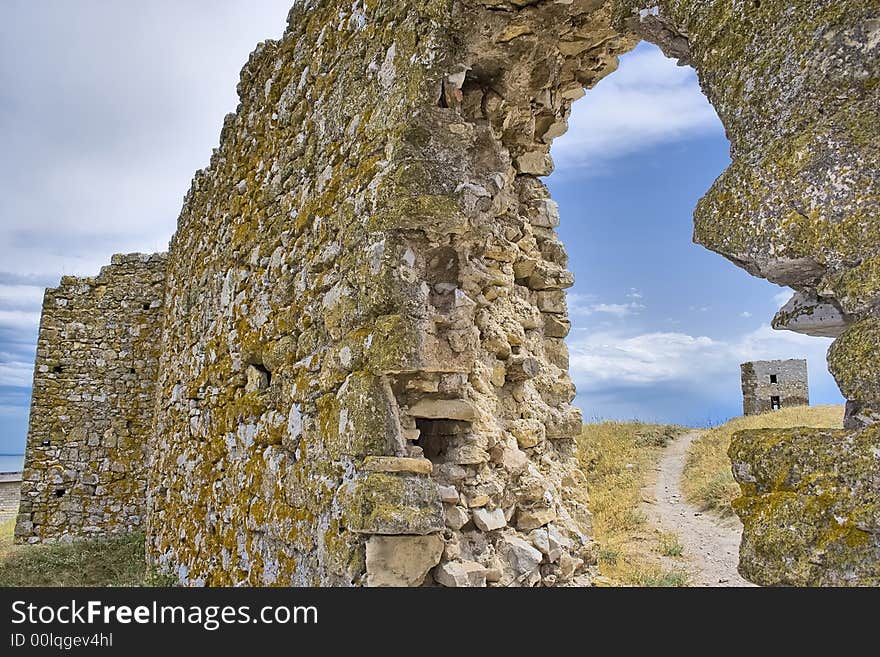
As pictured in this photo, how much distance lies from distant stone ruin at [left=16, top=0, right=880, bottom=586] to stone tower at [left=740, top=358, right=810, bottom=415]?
54.9 ft

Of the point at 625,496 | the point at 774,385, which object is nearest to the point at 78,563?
the point at 625,496

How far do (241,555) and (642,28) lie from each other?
3560mm

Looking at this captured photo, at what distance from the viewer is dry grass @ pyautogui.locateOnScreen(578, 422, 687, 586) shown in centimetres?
598

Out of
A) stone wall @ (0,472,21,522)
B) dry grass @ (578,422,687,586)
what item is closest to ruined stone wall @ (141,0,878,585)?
dry grass @ (578,422,687,586)

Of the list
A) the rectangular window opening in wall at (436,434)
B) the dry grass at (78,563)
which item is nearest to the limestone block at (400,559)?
the rectangular window opening in wall at (436,434)

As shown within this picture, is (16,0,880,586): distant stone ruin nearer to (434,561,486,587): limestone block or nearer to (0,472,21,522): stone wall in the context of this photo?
(434,561,486,587): limestone block

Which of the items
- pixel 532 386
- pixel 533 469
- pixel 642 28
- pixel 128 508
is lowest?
pixel 128 508

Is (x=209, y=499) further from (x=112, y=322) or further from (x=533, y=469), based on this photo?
(x=112, y=322)

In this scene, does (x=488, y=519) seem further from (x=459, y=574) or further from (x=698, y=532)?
(x=698, y=532)

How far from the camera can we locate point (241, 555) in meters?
4.22

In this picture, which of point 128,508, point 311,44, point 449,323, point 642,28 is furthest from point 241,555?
point 128,508

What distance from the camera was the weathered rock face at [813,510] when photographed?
1.55m

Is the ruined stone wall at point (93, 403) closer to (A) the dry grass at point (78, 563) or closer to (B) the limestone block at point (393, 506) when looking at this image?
(A) the dry grass at point (78, 563)

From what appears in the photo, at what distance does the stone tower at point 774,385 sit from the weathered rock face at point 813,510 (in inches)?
737
